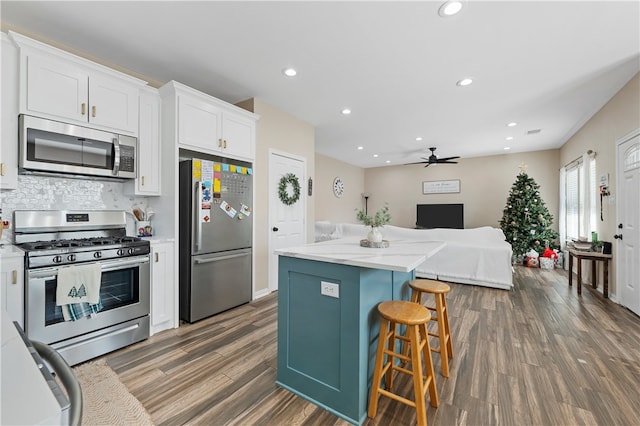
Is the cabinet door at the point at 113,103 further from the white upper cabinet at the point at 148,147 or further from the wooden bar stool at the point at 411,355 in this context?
the wooden bar stool at the point at 411,355

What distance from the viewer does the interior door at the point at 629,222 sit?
3.19 meters

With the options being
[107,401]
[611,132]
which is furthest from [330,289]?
[611,132]

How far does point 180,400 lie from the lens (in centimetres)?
183

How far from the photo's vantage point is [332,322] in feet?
5.72

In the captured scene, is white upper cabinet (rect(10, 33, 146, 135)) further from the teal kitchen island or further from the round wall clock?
the round wall clock

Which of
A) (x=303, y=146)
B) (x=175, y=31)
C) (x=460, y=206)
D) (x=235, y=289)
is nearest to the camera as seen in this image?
(x=175, y=31)

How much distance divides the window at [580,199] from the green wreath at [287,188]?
4669 millimetres

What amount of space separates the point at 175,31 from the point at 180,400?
282 centimetres

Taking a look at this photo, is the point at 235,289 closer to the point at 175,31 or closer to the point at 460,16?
the point at 175,31

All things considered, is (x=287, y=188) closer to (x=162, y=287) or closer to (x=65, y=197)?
(x=162, y=287)

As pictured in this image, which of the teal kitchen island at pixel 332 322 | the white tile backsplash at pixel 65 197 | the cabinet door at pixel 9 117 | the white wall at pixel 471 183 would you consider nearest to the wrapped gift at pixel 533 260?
the white wall at pixel 471 183

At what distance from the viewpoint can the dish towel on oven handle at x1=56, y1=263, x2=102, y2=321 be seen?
211 centimetres

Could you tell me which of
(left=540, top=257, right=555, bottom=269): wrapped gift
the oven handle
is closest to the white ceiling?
the oven handle

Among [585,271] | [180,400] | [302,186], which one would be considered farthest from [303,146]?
[585,271]
